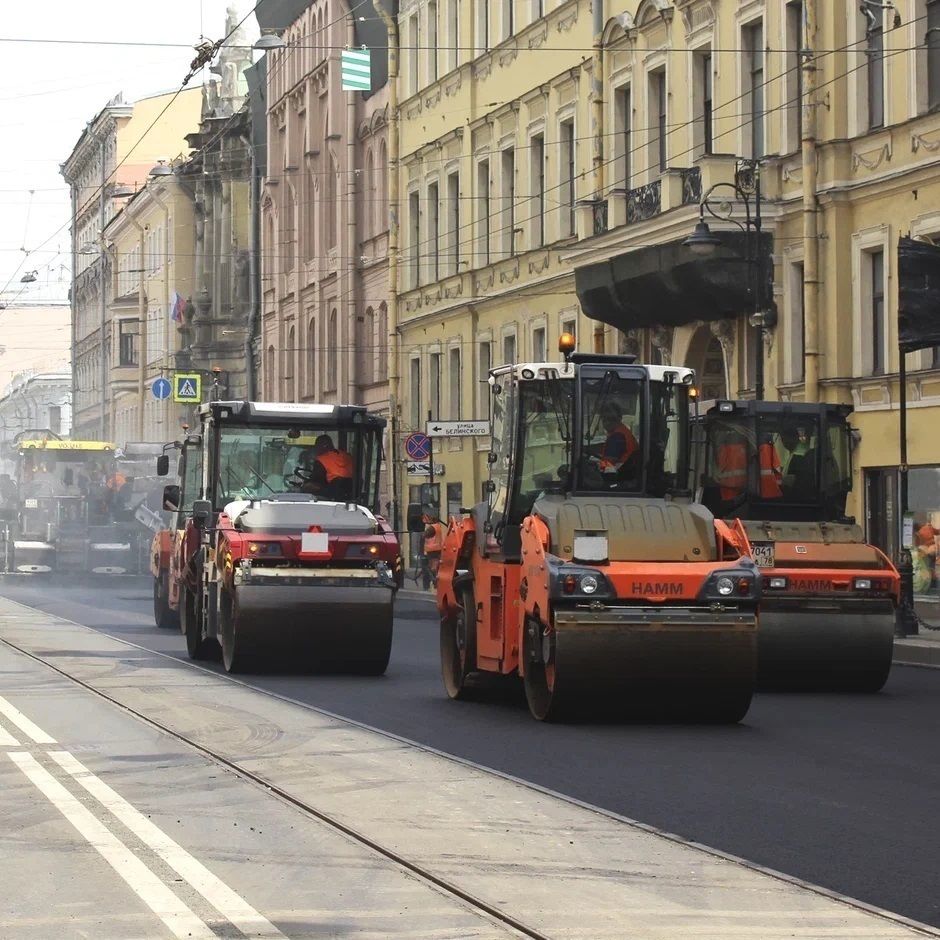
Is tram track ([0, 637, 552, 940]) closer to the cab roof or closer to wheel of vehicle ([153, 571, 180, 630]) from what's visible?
the cab roof

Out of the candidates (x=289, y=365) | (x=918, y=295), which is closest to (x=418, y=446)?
(x=918, y=295)

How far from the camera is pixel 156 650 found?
25.9 meters

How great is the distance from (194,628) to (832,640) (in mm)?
7331

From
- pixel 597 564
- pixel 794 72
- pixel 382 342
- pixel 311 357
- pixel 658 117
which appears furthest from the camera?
pixel 311 357

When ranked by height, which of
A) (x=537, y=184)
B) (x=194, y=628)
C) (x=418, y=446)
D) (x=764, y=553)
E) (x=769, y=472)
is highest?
(x=537, y=184)

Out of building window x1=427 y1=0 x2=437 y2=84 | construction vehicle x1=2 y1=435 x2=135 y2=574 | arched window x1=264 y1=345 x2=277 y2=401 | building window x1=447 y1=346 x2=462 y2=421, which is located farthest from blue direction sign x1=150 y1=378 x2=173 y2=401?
building window x1=447 y1=346 x2=462 y2=421

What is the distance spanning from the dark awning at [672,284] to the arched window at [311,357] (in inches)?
943

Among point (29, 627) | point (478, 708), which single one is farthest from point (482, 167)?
point (478, 708)

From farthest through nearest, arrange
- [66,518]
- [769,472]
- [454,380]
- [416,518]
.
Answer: [66,518] → [454,380] → [769,472] → [416,518]

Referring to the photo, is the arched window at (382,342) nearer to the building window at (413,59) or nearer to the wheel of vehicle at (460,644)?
the building window at (413,59)

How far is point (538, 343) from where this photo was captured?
1844 inches

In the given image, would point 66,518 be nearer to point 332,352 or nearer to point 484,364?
point 332,352

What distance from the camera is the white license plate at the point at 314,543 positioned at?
21.3 meters

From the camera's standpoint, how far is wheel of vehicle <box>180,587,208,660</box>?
23.9 metres
